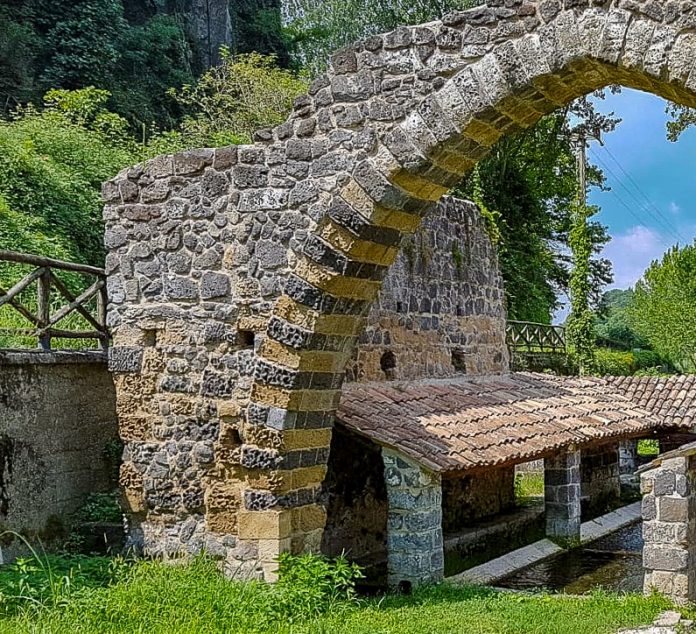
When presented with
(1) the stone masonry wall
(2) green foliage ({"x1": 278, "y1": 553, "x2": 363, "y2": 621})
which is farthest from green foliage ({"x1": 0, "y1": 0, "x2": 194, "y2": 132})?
(2) green foliage ({"x1": 278, "y1": 553, "x2": 363, "y2": 621})

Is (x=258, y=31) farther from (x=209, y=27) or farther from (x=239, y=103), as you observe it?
(x=239, y=103)

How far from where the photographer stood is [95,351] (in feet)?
30.7

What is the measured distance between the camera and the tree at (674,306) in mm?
28906

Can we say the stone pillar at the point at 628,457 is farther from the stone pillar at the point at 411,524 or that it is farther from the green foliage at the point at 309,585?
the green foliage at the point at 309,585

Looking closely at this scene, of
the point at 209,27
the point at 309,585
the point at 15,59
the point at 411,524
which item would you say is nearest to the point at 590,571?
the point at 411,524

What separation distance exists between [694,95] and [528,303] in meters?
20.8

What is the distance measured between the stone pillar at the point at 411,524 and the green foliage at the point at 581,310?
48.4ft

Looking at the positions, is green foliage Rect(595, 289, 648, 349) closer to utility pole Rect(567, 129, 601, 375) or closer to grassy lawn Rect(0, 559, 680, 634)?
utility pole Rect(567, 129, 601, 375)

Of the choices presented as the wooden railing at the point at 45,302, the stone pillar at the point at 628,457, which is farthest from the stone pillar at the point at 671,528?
the stone pillar at the point at 628,457

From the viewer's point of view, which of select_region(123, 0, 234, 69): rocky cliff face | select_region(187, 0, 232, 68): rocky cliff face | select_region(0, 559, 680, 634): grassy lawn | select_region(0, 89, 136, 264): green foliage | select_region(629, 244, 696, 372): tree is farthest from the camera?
select_region(629, 244, 696, 372): tree

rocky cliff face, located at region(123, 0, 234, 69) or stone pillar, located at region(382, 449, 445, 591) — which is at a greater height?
rocky cliff face, located at region(123, 0, 234, 69)

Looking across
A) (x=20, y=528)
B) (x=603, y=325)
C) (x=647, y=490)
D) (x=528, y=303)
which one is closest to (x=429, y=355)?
(x=647, y=490)

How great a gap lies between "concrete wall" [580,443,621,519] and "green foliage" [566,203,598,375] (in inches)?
243

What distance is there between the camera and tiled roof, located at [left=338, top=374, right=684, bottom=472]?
9.58 metres
